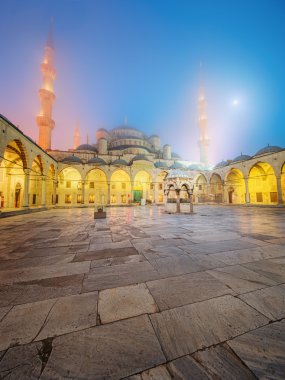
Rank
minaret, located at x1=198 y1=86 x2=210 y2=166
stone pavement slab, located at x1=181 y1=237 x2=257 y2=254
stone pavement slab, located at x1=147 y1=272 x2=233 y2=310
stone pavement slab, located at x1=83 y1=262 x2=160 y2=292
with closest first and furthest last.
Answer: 1. stone pavement slab, located at x1=147 y1=272 x2=233 y2=310
2. stone pavement slab, located at x1=83 y1=262 x2=160 y2=292
3. stone pavement slab, located at x1=181 y1=237 x2=257 y2=254
4. minaret, located at x1=198 y1=86 x2=210 y2=166

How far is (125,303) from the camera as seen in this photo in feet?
6.48

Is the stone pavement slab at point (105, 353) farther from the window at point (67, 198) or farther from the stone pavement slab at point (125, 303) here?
the window at point (67, 198)

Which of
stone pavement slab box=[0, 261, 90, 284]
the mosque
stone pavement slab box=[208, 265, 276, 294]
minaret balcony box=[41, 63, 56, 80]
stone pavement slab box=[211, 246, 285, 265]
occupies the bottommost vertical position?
stone pavement slab box=[0, 261, 90, 284]

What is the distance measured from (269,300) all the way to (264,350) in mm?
885

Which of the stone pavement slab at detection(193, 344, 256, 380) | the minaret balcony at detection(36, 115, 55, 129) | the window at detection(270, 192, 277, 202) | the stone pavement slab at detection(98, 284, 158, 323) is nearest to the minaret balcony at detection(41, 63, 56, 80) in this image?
the minaret balcony at detection(36, 115, 55, 129)

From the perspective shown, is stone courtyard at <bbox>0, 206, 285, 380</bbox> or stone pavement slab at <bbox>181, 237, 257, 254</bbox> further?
stone pavement slab at <bbox>181, 237, 257, 254</bbox>

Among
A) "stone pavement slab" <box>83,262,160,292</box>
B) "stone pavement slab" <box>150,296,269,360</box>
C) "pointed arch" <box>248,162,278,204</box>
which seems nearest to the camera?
"stone pavement slab" <box>150,296,269,360</box>

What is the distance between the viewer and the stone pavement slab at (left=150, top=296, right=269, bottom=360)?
138cm

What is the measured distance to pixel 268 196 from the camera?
2783cm

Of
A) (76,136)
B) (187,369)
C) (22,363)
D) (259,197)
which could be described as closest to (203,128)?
(259,197)

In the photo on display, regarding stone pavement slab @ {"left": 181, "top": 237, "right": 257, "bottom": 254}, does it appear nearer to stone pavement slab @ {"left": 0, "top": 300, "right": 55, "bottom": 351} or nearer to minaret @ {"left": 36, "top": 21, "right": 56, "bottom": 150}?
stone pavement slab @ {"left": 0, "top": 300, "right": 55, "bottom": 351}

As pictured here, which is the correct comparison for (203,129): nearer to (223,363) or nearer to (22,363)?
(223,363)

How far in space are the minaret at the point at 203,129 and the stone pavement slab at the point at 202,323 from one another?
151ft

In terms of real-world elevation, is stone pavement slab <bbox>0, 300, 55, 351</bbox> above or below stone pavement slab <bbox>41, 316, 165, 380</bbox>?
below
